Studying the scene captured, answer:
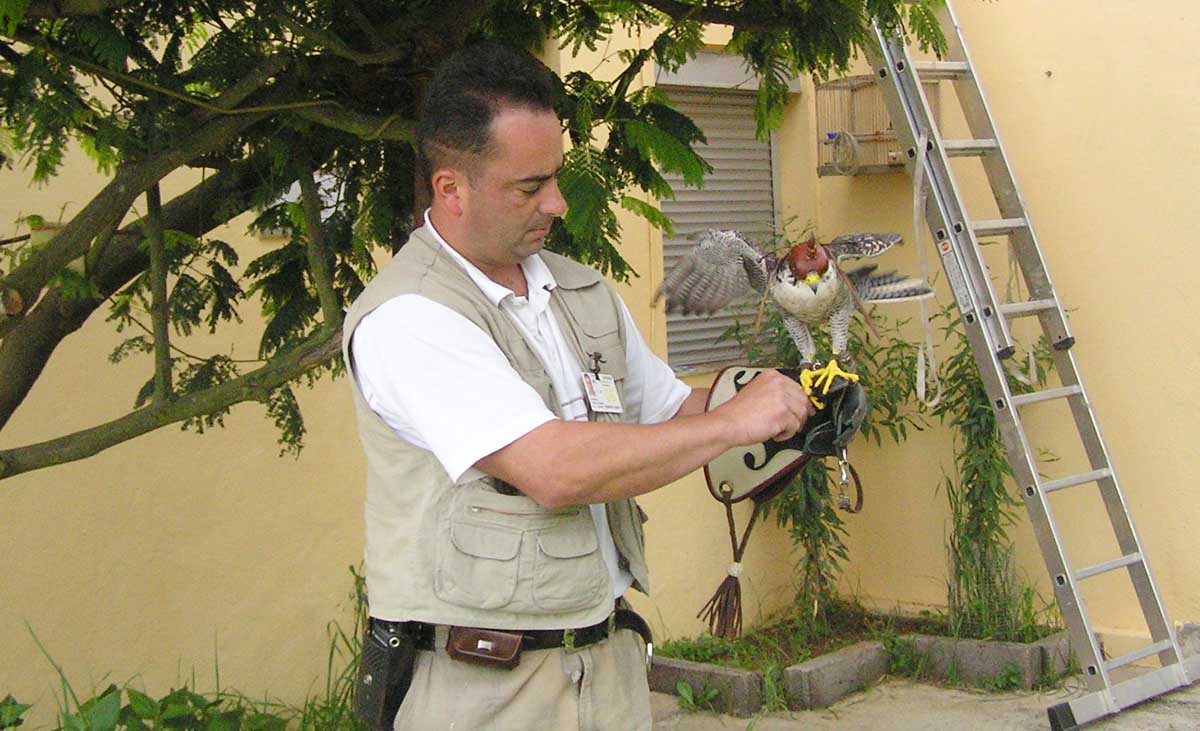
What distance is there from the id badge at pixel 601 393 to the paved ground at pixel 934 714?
3.08 metres

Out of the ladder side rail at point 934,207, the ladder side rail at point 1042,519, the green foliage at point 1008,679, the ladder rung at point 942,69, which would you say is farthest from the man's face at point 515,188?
the green foliage at point 1008,679

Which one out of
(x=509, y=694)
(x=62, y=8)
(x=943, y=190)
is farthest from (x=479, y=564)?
(x=943, y=190)

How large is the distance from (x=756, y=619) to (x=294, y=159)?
416cm

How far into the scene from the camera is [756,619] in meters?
6.93

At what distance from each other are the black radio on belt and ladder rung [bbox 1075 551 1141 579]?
3.28m

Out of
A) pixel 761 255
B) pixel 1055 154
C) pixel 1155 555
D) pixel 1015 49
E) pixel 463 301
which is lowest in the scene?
pixel 1155 555

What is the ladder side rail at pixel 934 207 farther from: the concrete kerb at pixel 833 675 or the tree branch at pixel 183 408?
the tree branch at pixel 183 408

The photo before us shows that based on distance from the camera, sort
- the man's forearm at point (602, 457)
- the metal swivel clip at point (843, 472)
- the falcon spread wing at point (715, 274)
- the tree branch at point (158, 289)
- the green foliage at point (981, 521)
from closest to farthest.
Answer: the man's forearm at point (602, 457)
the metal swivel clip at point (843, 472)
the tree branch at point (158, 289)
the falcon spread wing at point (715, 274)
the green foliage at point (981, 521)

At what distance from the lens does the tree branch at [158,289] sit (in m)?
3.33

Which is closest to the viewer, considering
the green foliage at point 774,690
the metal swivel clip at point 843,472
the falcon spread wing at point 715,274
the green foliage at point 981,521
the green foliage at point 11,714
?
the metal swivel clip at point 843,472

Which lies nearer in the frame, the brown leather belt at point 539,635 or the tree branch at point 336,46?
the brown leather belt at point 539,635

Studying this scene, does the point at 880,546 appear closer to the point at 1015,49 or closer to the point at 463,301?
the point at 1015,49

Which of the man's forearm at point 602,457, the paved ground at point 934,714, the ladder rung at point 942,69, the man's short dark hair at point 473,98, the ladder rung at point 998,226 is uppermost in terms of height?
the ladder rung at point 942,69

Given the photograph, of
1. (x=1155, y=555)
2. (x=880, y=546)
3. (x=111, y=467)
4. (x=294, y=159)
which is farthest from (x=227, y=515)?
(x=1155, y=555)
